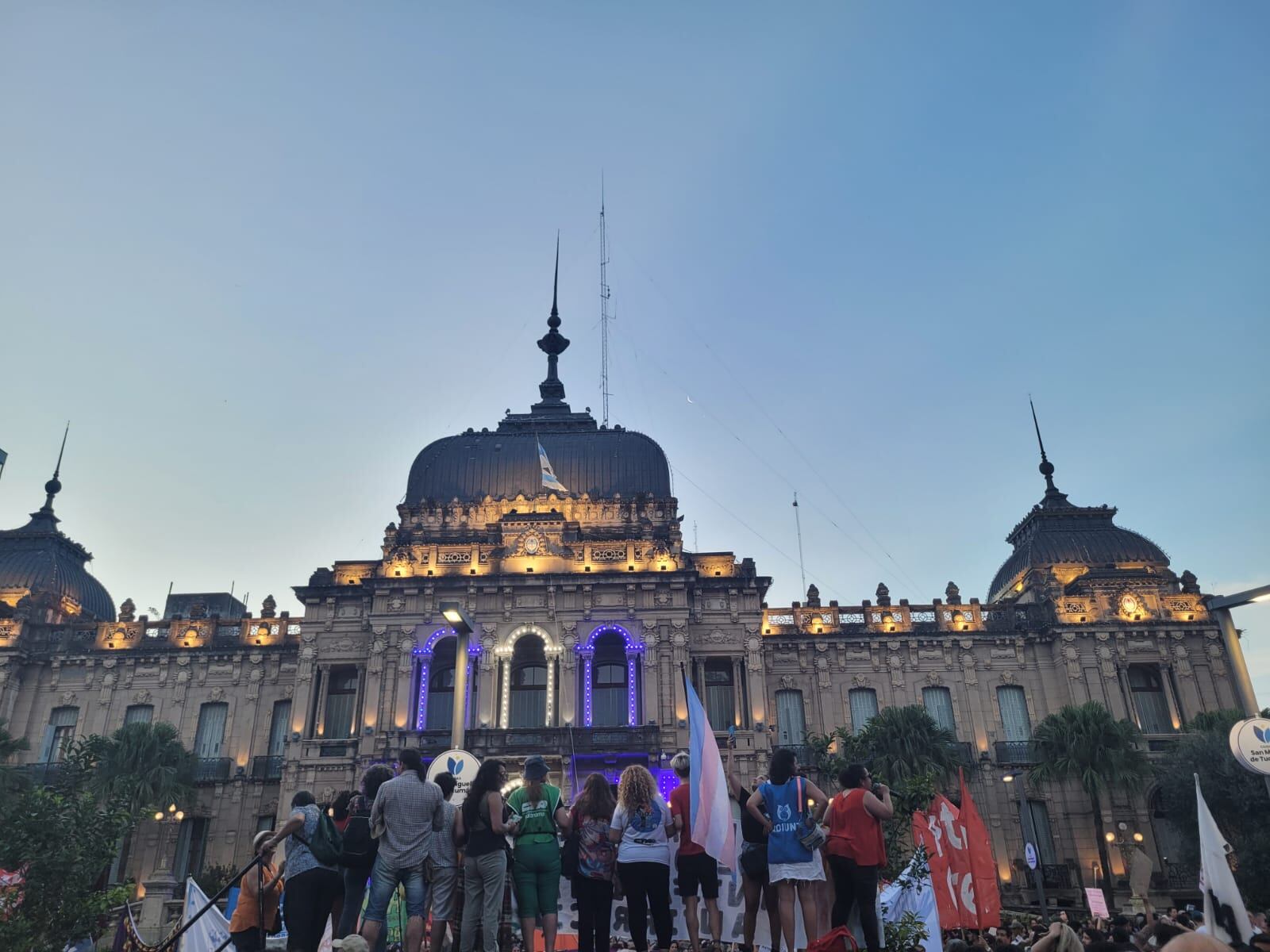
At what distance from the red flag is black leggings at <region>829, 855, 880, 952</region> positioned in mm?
9698

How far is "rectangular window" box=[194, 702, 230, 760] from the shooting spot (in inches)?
1847

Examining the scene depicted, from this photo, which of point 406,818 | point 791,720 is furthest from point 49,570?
point 406,818

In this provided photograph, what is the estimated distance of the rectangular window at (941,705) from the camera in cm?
4616

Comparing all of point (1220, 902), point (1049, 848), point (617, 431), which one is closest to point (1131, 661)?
point (1049, 848)

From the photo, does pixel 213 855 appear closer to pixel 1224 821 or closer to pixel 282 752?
pixel 282 752

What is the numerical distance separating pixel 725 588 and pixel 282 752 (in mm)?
23787

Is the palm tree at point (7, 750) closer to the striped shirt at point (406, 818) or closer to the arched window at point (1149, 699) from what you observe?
the striped shirt at point (406, 818)

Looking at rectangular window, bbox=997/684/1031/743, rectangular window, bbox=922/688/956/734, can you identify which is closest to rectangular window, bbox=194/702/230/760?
rectangular window, bbox=922/688/956/734

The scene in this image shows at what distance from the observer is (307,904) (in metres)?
10.6

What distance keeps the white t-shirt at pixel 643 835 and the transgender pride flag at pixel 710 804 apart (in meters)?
0.42

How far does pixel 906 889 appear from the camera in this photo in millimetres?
17312

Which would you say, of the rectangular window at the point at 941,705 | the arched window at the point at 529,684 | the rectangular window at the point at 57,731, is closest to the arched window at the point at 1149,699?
the rectangular window at the point at 941,705

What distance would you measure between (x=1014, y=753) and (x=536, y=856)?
40.3 m

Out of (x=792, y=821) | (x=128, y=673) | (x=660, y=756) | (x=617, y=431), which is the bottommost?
(x=792, y=821)
